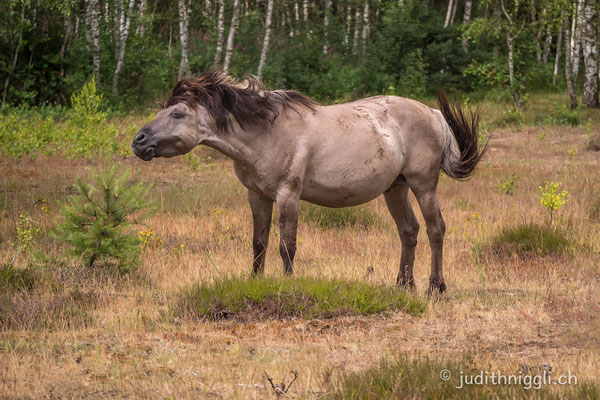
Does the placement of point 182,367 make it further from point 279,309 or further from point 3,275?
point 3,275

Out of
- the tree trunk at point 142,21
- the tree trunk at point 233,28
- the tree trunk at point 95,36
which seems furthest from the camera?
the tree trunk at point 142,21

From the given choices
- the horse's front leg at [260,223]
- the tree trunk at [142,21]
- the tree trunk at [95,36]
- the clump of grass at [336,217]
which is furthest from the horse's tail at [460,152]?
the tree trunk at [142,21]

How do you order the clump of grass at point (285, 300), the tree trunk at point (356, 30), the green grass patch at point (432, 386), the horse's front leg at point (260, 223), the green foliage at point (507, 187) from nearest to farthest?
the green grass patch at point (432, 386) → the clump of grass at point (285, 300) → the horse's front leg at point (260, 223) → the green foliage at point (507, 187) → the tree trunk at point (356, 30)

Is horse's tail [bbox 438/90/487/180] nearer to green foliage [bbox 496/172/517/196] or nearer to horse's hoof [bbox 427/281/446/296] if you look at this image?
horse's hoof [bbox 427/281/446/296]

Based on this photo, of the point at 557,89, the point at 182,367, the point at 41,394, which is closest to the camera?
the point at 41,394

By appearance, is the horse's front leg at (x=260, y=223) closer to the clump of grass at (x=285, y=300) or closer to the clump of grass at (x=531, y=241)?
the clump of grass at (x=285, y=300)

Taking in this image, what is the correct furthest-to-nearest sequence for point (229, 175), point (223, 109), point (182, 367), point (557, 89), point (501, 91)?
point (557, 89) < point (501, 91) < point (229, 175) < point (223, 109) < point (182, 367)

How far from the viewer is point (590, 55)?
22.5 metres

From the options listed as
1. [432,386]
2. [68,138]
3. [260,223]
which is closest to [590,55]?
[68,138]

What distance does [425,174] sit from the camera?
294 inches

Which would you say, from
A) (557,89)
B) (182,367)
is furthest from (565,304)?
(557,89)

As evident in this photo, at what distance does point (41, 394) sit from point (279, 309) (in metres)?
2.30

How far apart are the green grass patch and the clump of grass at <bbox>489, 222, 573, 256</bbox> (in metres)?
4.45

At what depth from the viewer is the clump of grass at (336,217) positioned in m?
10.7
